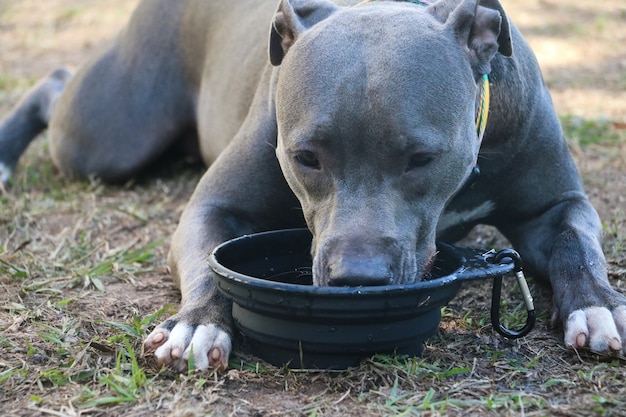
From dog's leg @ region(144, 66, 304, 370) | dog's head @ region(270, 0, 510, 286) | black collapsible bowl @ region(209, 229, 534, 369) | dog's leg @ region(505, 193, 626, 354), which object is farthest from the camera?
dog's leg @ region(144, 66, 304, 370)

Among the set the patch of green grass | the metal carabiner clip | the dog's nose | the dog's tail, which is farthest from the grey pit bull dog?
the patch of green grass

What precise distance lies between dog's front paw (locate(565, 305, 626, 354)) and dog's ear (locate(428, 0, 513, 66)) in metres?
0.88

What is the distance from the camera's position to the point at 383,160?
2.58m

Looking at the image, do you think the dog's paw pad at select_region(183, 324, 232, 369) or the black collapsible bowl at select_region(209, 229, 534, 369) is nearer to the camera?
the black collapsible bowl at select_region(209, 229, 534, 369)

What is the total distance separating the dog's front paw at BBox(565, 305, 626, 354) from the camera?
270 centimetres

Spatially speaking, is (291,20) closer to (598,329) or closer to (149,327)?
(149,327)

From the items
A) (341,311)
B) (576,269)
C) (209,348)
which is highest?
(341,311)

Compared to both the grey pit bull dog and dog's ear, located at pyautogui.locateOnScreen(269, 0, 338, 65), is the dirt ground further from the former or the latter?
dog's ear, located at pyautogui.locateOnScreen(269, 0, 338, 65)

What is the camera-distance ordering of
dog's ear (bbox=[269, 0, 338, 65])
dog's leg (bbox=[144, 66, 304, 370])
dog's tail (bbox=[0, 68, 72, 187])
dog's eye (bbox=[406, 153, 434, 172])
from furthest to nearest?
dog's tail (bbox=[0, 68, 72, 187]) → dog's leg (bbox=[144, 66, 304, 370]) → dog's ear (bbox=[269, 0, 338, 65]) → dog's eye (bbox=[406, 153, 434, 172])

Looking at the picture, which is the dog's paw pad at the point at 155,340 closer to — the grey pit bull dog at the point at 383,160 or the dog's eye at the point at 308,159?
the grey pit bull dog at the point at 383,160

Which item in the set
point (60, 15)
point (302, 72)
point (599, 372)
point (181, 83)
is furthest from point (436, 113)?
point (60, 15)

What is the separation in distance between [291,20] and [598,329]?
1.37m

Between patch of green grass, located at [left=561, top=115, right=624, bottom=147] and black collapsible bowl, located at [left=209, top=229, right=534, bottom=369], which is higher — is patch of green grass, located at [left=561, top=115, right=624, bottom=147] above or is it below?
below

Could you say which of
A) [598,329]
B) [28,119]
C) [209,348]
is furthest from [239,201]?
[28,119]
